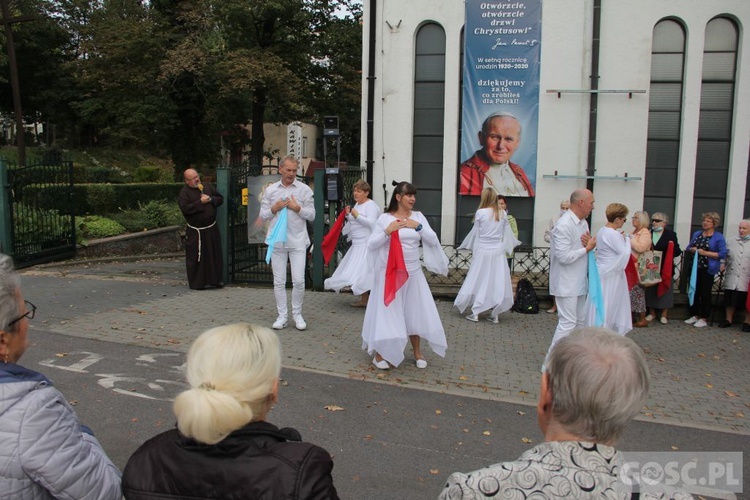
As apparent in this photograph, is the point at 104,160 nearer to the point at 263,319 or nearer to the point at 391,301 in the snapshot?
the point at 263,319

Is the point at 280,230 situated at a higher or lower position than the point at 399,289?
higher

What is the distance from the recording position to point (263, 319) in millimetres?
9297

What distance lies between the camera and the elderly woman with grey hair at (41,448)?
6.47 ft

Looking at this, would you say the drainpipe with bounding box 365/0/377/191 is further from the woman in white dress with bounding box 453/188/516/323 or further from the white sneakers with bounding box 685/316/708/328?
the white sneakers with bounding box 685/316/708/328

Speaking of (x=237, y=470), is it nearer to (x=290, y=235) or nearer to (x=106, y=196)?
(x=290, y=235)

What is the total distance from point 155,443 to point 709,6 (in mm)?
14427

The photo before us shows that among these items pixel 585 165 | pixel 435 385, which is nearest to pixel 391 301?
pixel 435 385

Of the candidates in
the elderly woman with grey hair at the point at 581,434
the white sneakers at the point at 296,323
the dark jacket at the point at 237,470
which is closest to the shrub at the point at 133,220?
→ the white sneakers at the point at 296,323

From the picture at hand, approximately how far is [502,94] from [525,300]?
5018 mm

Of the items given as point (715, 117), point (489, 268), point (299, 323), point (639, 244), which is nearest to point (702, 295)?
point (639, 244)

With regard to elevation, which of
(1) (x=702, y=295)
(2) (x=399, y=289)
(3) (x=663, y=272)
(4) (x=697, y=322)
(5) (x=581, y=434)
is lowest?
(4) (x=697, y=322)

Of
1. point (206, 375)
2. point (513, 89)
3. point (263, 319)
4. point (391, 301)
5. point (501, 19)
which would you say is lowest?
point (263, 319)

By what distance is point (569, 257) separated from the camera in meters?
6.76

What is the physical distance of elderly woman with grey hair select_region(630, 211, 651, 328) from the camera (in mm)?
9547
